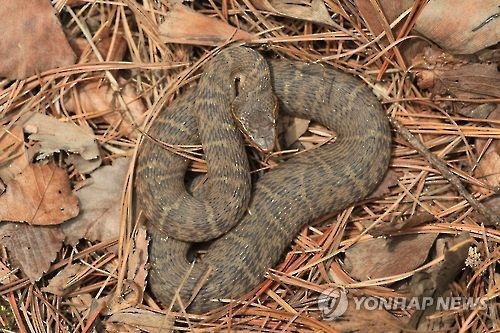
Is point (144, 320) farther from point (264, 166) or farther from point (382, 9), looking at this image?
point (382, 9)

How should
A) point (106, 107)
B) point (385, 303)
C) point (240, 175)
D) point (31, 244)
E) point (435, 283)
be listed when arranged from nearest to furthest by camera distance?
point (435, 283) → point (385, 303) → point (31, 244) → point (240, 175) → point (106, 107)

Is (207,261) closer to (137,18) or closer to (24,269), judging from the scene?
(24,269)

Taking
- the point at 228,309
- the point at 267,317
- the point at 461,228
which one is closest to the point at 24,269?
the point at 228,309

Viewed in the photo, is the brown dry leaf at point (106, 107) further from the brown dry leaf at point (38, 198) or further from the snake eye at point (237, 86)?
the snake eye at point (237, 86)

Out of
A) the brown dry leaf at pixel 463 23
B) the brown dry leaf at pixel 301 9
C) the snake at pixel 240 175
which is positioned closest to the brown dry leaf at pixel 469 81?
the brown dry leaf at pixel 463 23

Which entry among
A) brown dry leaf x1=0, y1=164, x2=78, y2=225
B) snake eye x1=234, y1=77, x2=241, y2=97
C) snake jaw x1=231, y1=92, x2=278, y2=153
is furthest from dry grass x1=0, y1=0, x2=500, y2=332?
snake jaw x1=231, y1=92, x2=278, y2=153

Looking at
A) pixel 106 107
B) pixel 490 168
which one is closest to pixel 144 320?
pixel 106 107
